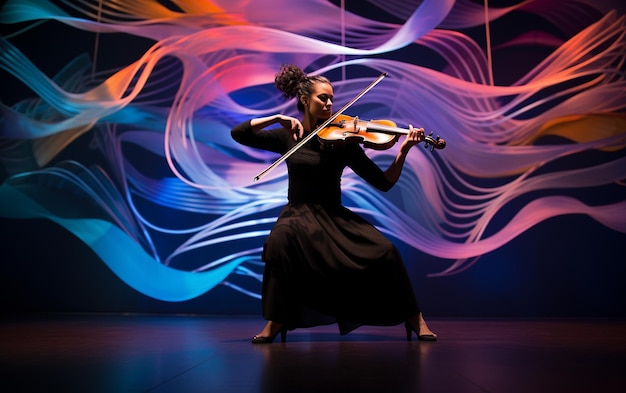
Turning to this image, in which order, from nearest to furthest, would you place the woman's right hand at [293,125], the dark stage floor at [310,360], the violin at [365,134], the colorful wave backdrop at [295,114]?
the dark stage floor at [310,360]
the violin at [365,134]
the woman's right hand at [293,125]
the colorful wave backdrop at [295,114]

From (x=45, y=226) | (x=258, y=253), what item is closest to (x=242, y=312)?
(x=258, y=253)

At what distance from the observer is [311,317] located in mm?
2410

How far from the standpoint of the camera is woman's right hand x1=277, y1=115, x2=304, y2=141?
99.6 inches

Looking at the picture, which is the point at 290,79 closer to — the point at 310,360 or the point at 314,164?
the point at 314,164

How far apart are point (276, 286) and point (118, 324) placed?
130cm

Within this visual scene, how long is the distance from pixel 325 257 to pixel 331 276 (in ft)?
0.27

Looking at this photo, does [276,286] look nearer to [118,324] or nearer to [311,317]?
[311,317]

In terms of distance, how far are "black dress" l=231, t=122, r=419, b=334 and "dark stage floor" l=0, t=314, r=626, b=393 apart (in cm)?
13

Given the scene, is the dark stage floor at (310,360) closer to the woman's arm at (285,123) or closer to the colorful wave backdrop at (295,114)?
the woman's arm at (285,123)

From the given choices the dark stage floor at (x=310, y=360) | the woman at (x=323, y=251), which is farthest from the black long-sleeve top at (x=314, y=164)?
the dark stage floor at (x=310, y=360)

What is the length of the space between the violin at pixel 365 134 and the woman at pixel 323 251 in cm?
6

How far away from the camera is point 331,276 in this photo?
7.79 ft

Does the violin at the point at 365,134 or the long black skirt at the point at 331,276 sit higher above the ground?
the violin at the point at 365,134

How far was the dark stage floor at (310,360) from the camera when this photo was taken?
1327 millimetres
